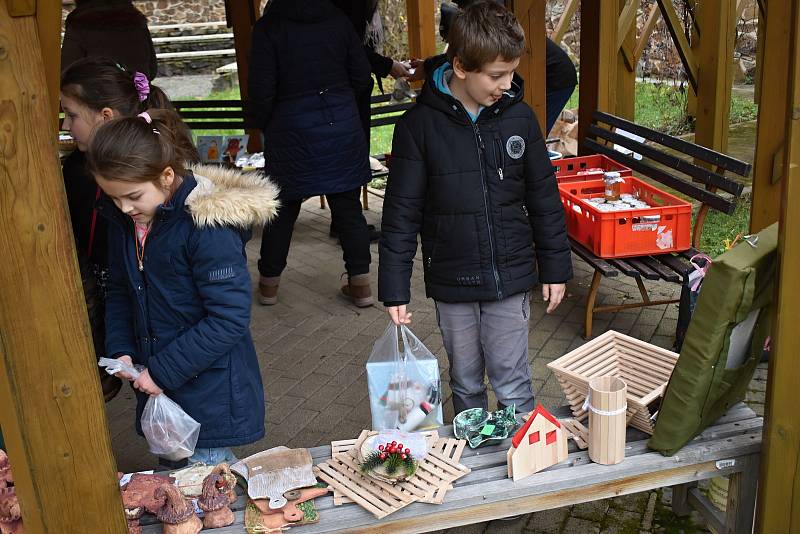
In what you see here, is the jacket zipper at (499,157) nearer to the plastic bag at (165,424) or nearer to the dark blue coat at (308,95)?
the plastic bag at (165,424)

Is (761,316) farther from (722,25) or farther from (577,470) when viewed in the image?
(722,25)

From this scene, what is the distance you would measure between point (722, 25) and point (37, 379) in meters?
7.04

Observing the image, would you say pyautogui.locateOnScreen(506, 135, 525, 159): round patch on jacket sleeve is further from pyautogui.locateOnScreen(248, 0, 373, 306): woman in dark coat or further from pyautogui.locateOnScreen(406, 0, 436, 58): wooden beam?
pyautogui.locateOnScreen(406, 0, 436, 58): wooden beam

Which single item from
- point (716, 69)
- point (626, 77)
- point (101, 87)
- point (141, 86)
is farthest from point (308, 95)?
point (626, 77)

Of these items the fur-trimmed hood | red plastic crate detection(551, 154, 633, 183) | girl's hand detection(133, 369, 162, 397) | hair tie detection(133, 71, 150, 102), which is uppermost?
hair tie detection(133, 71, 150, 102)

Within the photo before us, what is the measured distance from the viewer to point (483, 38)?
2.94 m

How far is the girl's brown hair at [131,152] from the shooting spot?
2.64 metres

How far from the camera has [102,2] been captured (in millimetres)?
6043

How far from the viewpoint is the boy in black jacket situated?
3133 millimetres

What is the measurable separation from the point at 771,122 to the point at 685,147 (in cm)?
63

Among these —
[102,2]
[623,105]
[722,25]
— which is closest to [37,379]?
[102,2]

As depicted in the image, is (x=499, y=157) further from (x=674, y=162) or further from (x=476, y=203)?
(x=674, y=162)

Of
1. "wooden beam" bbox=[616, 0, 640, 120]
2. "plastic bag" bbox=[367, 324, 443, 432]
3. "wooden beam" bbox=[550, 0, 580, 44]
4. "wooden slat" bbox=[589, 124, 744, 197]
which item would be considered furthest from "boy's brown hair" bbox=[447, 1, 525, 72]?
"wooden beam" bbox=[616, 0, 640, 120]

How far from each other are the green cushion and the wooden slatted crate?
139mm
